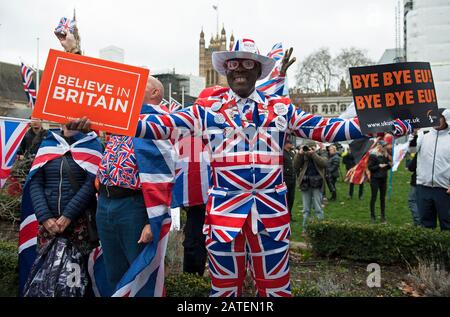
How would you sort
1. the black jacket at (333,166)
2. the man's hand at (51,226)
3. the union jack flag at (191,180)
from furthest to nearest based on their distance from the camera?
the black jacket at (333,166)
the union jack flag at (191,180)
the man's hand at (51,226)

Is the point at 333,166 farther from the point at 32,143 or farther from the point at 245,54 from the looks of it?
the point at 245,54

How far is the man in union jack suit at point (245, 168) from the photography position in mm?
2812

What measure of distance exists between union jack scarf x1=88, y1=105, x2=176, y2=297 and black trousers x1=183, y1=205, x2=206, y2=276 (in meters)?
1.00

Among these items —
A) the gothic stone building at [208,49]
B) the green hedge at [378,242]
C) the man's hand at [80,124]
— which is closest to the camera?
the man's hand at [80,124]

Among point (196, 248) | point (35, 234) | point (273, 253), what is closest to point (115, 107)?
point (273, 253)

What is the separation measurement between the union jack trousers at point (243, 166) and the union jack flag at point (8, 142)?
4.43 ft

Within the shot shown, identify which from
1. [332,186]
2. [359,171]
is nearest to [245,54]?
[359,171]

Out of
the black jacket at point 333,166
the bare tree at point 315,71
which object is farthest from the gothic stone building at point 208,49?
the black jacket at point 333,166

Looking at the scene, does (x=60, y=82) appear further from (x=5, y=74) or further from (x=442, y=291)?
(x=5, y=74)

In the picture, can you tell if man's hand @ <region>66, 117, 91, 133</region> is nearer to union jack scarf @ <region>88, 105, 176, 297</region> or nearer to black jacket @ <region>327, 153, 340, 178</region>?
union jack scarf @ <region>88, 105, 176, 297</region>

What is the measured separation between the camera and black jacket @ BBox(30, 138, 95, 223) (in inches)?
136

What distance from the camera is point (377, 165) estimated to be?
9.43m

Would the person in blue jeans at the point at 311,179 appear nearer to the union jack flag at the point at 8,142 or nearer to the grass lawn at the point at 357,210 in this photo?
the grass lawn at the point at 357,210
